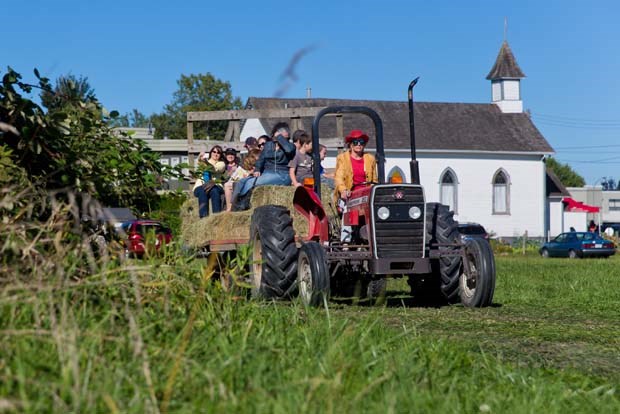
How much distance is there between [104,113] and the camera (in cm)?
927

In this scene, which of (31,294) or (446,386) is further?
(446,386)

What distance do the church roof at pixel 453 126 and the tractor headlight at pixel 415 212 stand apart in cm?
5683

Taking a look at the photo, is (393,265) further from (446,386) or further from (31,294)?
(31,294)

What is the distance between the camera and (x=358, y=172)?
12.7 meters

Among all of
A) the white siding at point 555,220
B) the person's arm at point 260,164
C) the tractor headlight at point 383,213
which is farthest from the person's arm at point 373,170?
the white siding at point 555,220

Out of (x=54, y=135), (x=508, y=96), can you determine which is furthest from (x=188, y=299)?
(x=508, y=96)

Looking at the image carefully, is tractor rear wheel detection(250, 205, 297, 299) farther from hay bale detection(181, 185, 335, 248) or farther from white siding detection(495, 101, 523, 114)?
white siding detection(495, 101, 523, 114)

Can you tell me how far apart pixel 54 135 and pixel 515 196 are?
6771 cm

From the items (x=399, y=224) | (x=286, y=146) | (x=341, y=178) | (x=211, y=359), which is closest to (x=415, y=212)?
(x=399, y=224)

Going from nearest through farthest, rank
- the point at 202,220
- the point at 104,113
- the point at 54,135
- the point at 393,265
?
the point at 54,135
the point at 104,113
the point at 393,265
the point at 202,220

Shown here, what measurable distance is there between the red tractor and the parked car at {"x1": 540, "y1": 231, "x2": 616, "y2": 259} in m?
44.7

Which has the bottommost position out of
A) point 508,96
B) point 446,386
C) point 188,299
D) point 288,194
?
point 446,386

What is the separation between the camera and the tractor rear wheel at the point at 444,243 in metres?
12.6

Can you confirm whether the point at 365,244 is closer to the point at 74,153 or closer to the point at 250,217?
the point at 250,217
